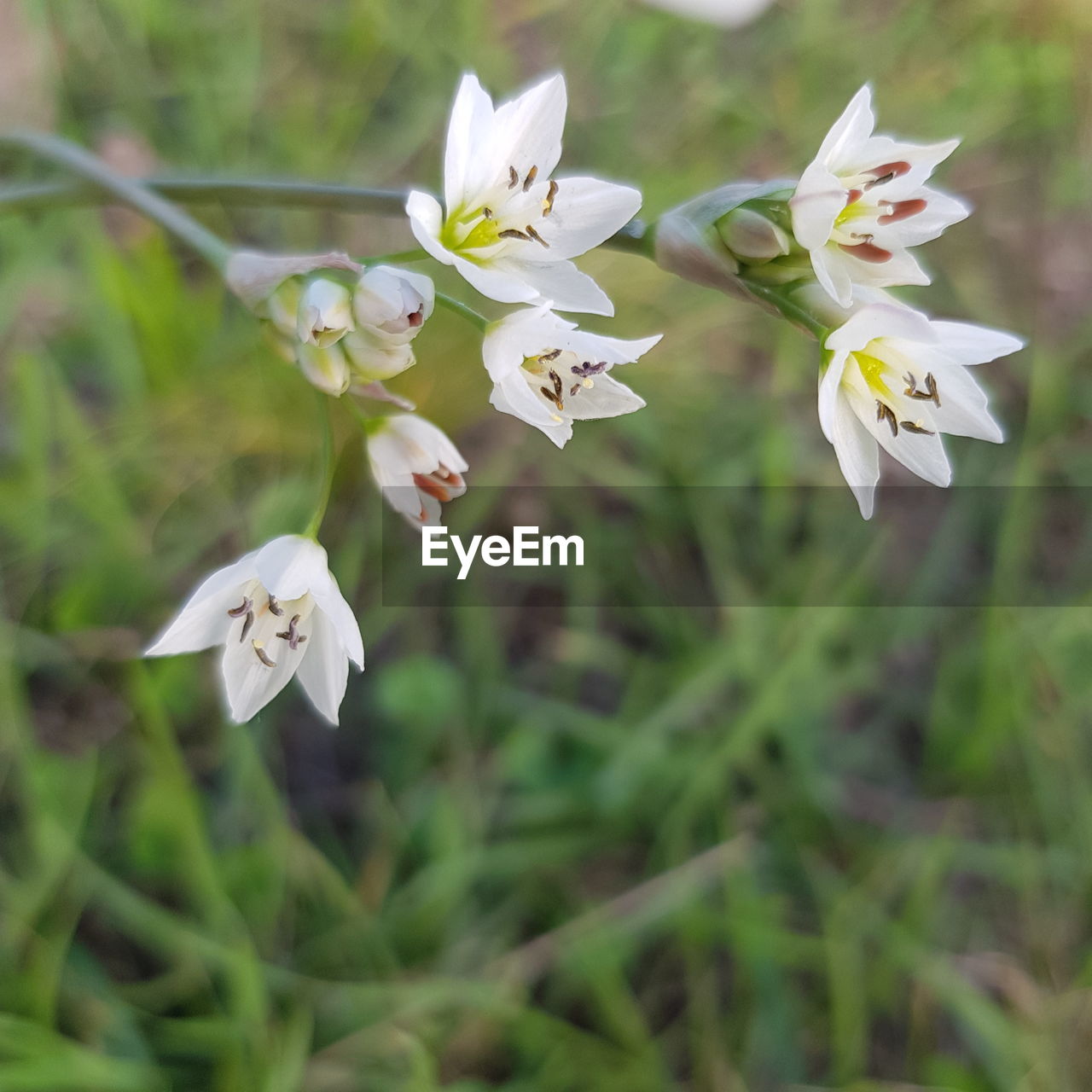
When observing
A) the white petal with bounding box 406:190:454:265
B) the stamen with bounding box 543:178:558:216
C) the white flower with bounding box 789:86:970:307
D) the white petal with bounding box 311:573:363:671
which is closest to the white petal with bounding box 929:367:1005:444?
the white flower with bounding box 789:86:970:307

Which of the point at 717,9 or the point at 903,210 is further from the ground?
the point at 717,9

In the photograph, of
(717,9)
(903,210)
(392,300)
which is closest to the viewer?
(392,300)

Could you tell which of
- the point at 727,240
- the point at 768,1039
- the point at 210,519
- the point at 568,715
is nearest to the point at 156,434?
the point at 210,519

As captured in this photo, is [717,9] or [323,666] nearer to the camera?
[323,666]

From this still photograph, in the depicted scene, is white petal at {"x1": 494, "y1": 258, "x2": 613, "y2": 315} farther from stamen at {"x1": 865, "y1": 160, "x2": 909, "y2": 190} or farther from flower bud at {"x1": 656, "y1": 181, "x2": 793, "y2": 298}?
stamen at {"x1": 865, "y1": 160, "x2": 909, "y2": 190}

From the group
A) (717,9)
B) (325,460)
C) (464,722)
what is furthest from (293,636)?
(717,9)

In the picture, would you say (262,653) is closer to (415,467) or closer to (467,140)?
(415,467)

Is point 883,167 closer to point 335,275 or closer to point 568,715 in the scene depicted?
point 335,275
